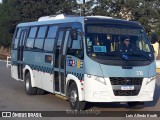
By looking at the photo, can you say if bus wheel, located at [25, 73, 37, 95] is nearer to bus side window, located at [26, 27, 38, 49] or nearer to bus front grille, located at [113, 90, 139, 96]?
bus side window, located at [26, 27, 38, 49]

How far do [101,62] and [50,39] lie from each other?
2.95 meters

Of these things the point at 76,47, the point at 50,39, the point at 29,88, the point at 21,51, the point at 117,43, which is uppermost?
the point at 117,43

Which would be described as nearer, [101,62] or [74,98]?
[101,62]

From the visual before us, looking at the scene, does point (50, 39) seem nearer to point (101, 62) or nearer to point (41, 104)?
point (41, 104)

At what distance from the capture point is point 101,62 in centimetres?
1122

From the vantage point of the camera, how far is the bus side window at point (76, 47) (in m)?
11.5

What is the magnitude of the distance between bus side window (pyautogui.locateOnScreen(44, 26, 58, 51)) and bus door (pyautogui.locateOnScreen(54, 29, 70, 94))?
1.48ft

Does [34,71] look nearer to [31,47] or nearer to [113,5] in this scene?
[31,47]

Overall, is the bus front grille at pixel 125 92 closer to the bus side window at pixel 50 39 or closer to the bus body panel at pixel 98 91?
the bus body panel at pixel 98 91

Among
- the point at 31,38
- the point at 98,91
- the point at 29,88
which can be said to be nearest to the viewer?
the point at 98,91

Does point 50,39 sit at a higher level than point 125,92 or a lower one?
higher

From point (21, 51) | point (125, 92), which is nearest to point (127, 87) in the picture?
point (125, 92)

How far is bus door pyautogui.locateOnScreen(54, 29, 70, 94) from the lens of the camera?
490 inches

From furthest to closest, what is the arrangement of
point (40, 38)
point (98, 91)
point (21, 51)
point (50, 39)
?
point (21, 51) → point (40, 38) → point (50, 39) → point (98, 91)
